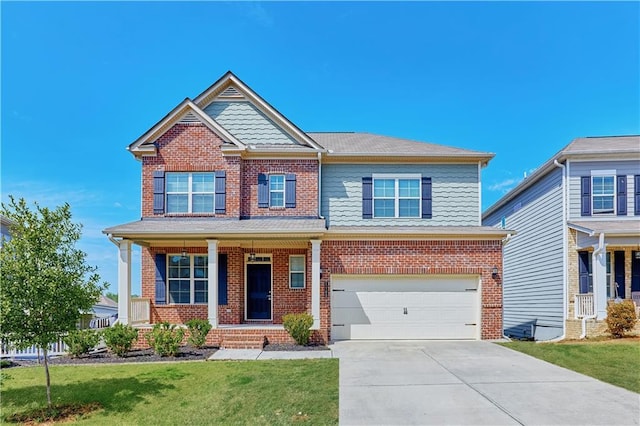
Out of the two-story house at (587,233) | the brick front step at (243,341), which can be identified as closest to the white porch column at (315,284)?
the brick front step at (243,341)

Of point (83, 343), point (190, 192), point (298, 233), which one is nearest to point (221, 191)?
point (190, 192)

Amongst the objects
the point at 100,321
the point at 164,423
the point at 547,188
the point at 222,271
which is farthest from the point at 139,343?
the point at 547,188

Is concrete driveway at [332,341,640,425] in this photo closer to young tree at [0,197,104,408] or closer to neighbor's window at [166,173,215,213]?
young tree at [0,197,104,408]

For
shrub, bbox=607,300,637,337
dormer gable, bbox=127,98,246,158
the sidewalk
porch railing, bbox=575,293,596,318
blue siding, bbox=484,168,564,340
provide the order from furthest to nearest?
1. blue siding, bbox=484,168,564,340
2. dormer gable, bbox=127,98,246,158
3. porch railing, bbox=575,293,596,318
4. shrub, bbox=607,300,637,337
5. the sidewalk

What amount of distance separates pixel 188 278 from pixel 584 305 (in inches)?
510

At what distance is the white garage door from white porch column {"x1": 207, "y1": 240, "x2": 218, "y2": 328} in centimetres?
353

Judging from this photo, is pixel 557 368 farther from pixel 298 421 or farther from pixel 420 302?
pixel 298 421

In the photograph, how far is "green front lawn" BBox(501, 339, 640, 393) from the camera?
8312mm

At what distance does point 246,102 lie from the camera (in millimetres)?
15086

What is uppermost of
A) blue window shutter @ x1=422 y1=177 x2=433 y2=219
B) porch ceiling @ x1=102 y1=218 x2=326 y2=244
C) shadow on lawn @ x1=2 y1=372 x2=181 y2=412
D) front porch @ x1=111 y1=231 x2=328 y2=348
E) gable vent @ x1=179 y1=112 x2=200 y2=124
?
gable vent @ x1=179 y1=112 x2=200 y2=124

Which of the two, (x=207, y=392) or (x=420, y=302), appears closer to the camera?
(x=207, y=392)

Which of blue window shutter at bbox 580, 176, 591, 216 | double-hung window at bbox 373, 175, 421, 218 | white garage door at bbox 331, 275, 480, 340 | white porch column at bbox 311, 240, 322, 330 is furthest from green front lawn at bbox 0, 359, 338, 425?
blue window shutter at bbox 580, 176, 591, 216

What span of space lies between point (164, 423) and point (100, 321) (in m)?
11.0

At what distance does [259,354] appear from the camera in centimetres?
1117
